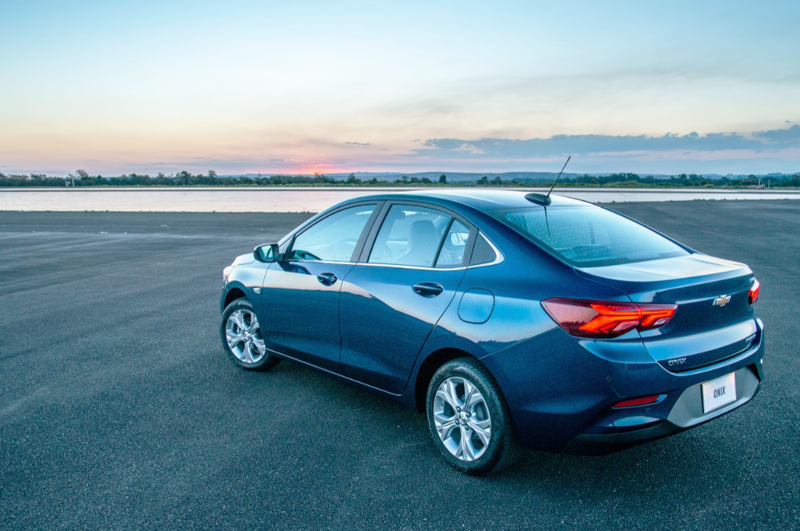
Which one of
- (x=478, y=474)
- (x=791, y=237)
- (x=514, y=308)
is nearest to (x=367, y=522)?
(x=478, y=474)

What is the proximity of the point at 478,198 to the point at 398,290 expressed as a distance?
0.85 m

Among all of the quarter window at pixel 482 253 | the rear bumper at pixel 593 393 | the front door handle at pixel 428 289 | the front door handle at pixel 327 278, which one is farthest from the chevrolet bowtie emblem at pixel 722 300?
the front door handle at pixel 327 278

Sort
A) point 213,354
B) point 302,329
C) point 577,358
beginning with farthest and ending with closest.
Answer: point 213,354
point 302,329
point 577,358

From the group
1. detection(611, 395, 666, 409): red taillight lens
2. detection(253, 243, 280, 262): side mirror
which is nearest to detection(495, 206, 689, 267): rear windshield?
detection(611, 395, 666, 409): red taillight lens

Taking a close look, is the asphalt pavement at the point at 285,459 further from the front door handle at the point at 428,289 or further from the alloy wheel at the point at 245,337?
the front door handle at the point at 428,289

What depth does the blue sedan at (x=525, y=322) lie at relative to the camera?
282 centimetres

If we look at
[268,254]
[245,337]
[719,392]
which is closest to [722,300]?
[719,392]

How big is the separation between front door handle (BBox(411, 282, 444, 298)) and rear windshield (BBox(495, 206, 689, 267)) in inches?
22.9

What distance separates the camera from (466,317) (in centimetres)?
322

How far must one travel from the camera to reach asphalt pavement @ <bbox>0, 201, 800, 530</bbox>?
9.66 ft

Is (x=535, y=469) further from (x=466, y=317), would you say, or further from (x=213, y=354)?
(x=213, y=354)

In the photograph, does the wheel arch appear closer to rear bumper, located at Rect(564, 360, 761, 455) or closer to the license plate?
rear bumper, located at Rect(564, 360, 761, 455)

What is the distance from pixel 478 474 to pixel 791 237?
1603cm

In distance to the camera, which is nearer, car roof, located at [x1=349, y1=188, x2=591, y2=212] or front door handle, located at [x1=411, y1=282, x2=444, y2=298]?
front door handle, located at [x1=411, y1=282, x2=444, y2=298]
